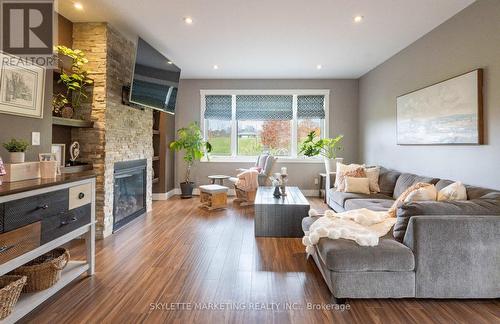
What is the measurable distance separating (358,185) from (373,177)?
379mm

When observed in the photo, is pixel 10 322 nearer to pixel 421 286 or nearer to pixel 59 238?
pixel 59 238

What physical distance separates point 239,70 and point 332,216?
4.10 m

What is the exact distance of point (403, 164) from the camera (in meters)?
4.61

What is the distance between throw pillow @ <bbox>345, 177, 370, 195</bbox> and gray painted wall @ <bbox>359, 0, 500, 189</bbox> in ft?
2.29

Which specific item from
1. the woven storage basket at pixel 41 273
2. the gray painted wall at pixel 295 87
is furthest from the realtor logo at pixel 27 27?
the gray painted wall at pixel 295 87

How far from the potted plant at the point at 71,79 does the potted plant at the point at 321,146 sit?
4463mm

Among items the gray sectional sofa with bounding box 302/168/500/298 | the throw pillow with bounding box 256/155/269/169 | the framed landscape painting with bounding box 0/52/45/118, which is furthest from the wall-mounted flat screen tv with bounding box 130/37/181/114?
the gray sectional sofa with bounding box 302/168/500/298

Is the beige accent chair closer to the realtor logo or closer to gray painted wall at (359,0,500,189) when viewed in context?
gray painted wall at (359,0,500,189)

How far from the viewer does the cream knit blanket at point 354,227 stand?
2.24m

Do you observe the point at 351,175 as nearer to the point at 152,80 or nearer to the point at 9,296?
the point at 152,80

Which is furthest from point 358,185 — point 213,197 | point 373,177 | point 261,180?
point 213,197

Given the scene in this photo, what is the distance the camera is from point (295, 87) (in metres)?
6.67

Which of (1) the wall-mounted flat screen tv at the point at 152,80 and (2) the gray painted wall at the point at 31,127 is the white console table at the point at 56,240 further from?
(1) the wall-mounted flat screen tv at the point at 152,80

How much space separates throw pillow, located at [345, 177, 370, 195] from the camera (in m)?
4.46
